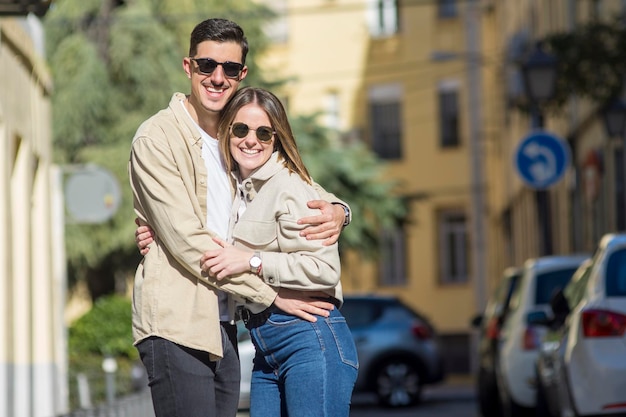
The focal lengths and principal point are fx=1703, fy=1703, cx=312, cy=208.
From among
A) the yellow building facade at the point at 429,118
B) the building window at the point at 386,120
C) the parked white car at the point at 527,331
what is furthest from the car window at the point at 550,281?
the building window at the point at 386,120

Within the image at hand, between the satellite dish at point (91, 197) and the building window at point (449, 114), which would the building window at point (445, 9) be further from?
the satellite dish at point (91, 197)

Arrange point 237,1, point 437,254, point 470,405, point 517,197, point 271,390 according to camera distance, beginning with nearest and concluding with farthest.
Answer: point 271,390, point 470,405, point 237,1, point 517,197, point 437,254

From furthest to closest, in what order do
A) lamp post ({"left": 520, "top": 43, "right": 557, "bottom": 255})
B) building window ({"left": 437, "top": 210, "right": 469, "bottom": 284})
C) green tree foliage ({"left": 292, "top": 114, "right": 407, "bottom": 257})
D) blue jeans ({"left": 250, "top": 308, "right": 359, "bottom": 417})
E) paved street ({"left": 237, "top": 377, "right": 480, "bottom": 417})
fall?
building window ({"left": 437, "top": 210, "right": 469, "bottom": 284}) < green tree foliage ({"left": 292, "top": 114, "right": 407, "bottom": 257}) < paved street ({"left": 237, "top": 377, "right": 480, "bottom": 417}) < lamp post ({"left": 520, "top": 43, "right": 557, "bottom": 255}) < blue jeans ({"left": 250, "top": 308, "right": 359, "bottom": 417})

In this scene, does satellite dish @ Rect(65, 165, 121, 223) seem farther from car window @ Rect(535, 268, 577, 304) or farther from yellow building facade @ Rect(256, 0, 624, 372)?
yellow building facade @ Rect(256, 0, 624, 372)

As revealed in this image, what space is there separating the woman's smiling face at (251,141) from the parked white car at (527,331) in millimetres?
9819

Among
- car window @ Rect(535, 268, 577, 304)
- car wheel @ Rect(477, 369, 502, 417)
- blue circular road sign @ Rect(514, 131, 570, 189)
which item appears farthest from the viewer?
blue circular road sign @ Rect(514, 131, 570, 189)

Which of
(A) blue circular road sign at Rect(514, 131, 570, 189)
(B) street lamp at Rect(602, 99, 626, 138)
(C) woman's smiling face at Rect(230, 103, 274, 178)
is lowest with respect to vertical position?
(C) woman's smiling face at Rect(230, 103, 274, 178)

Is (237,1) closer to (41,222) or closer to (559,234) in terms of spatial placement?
(559,234)

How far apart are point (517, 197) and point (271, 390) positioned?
1433 inches

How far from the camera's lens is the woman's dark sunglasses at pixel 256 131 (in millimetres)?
5277

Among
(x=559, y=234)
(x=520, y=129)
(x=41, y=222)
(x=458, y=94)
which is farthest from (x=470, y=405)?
(x=458, y=94)

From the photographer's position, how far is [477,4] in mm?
46781

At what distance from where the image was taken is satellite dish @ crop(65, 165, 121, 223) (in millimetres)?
17359

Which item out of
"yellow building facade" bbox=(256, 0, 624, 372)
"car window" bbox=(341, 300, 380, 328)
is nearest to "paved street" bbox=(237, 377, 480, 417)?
Answer: "car window" bbox=(341, 300, 380, 328)
